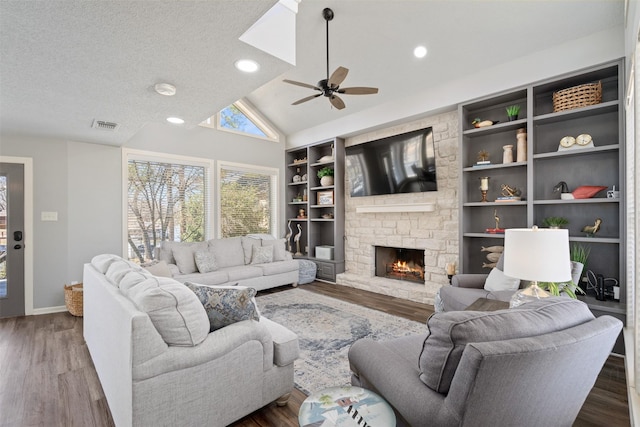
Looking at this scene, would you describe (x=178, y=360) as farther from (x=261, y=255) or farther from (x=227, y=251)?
(x=261, y=255)

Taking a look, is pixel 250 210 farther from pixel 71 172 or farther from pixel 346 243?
pixel 71 172

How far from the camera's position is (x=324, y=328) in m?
3.29

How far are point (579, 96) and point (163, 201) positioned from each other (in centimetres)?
572

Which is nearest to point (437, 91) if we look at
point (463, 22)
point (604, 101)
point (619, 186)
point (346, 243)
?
point (463, 22)

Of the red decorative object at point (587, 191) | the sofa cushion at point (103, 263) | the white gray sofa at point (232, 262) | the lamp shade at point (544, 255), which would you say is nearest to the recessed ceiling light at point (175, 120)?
the sofa cushion at point (103, 263)

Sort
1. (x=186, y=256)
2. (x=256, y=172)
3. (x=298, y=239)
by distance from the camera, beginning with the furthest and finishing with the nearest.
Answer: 1. (x=298, y=239)
2. (x=256, y=172)
3. (x=186, y=256)

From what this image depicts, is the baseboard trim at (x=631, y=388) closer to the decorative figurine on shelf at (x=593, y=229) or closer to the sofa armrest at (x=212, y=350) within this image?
the decorative figurine on shelf at (x=593, y=229)

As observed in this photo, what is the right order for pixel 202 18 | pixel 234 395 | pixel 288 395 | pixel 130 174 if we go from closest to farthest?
pixel 202 18 < pixel 234 395 < pixel 288 395 < pixel 130 174

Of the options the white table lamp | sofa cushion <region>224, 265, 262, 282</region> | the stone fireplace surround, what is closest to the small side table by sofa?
the white table lamp

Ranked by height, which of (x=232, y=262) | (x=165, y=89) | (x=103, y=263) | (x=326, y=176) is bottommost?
(x=232, y=262)

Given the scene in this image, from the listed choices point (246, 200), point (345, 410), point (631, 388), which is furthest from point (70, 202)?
point (631, 388)

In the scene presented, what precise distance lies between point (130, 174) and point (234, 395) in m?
4.17

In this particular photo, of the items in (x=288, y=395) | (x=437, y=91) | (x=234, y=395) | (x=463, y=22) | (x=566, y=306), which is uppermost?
(x=463, y=22)

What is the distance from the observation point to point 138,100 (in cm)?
266
